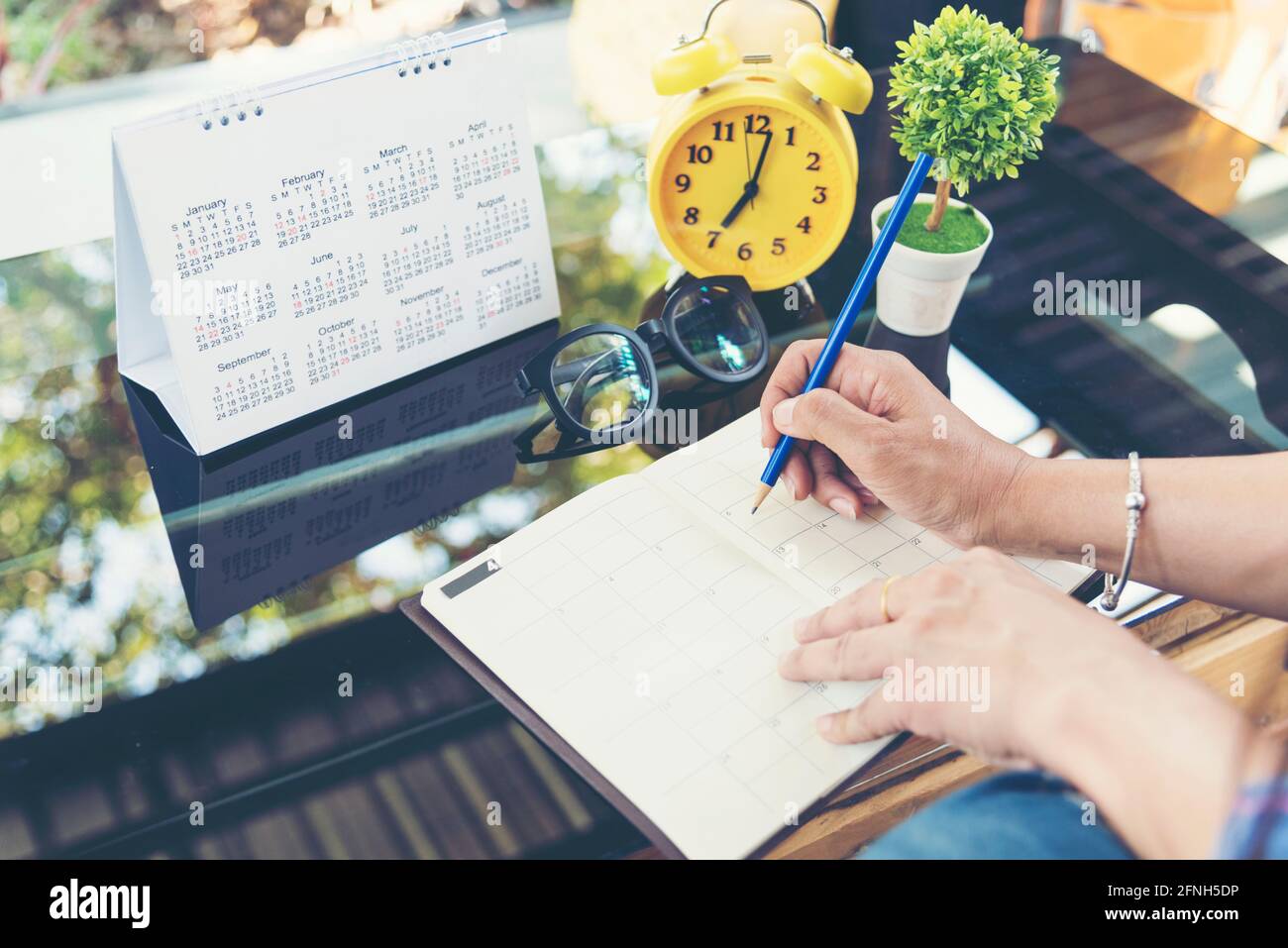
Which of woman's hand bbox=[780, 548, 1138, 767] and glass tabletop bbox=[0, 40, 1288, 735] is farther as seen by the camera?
glass tabletop bbox=[0, 40, 1288, 735]

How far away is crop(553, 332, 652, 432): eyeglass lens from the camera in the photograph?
120cm

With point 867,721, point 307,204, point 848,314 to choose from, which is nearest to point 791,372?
point 848,314

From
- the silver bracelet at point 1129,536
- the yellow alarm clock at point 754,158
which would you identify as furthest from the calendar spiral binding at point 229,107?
the silver bracelet at point 1129,536

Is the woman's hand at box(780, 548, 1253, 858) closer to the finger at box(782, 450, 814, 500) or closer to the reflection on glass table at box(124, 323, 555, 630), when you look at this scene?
the finger at box(782, 450, 814, 500)

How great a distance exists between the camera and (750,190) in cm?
131

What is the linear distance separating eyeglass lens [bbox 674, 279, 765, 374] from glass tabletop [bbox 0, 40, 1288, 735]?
0.05 metres

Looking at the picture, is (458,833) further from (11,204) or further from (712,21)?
(11,204)

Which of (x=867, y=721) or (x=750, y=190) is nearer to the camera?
(x=867, y=721)

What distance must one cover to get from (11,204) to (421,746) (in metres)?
2.05

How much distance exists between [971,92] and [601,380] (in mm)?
476

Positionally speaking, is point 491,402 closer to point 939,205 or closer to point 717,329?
point 717,329

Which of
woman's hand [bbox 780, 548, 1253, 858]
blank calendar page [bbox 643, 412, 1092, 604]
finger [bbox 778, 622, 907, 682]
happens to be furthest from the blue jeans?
blank calendar page [bbox 643, 412, 1092, 604]

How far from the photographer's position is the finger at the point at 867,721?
0.83 meters

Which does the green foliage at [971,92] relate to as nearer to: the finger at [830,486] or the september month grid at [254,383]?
the finger at [830,486]
